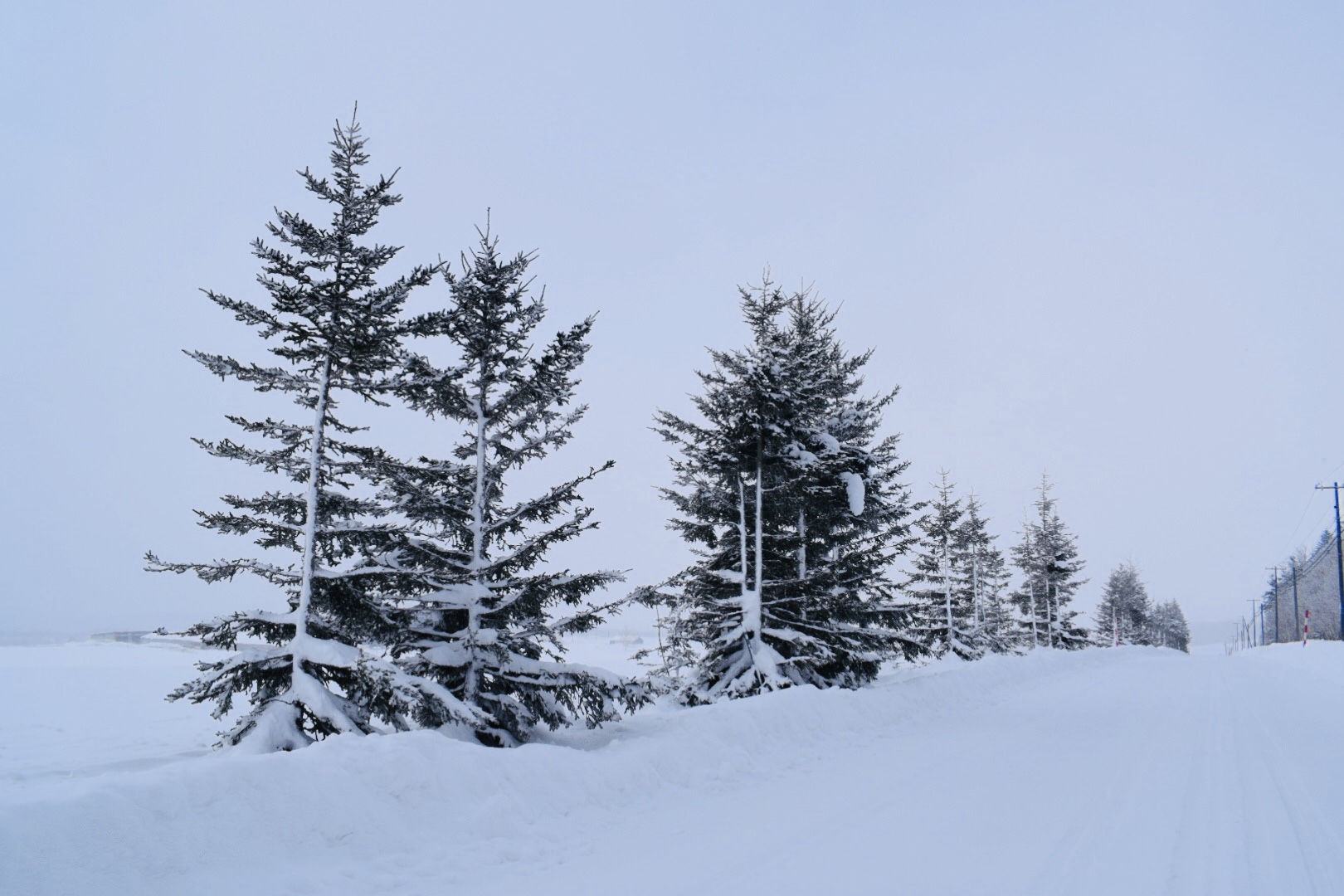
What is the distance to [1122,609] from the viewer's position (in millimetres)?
77250

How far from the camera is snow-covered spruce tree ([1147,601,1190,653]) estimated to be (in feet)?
324

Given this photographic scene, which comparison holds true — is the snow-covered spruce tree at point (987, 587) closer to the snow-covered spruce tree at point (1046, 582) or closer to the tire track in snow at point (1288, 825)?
the snow-covered spruce tree at point (1046, 582)

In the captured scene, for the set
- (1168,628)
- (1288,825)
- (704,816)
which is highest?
(1288,825)

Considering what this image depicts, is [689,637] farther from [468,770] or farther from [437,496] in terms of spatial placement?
[468,770]

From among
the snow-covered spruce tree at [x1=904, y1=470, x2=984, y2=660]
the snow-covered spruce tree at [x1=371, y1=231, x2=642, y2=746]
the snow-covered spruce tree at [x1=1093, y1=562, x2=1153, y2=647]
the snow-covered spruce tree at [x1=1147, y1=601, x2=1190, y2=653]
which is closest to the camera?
the snow-covered spruce tree at [x1=371, y1=231, x2=642, y2=746]

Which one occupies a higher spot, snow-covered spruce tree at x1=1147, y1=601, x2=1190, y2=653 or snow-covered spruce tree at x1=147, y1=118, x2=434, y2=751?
snow-covered spruce tree at x1=147, y1=118, x2=434, y2=751

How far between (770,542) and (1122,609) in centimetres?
7903

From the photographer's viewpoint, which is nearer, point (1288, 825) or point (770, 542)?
point (1288, 825)

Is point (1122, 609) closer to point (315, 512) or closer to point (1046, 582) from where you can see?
point (1046, 582)

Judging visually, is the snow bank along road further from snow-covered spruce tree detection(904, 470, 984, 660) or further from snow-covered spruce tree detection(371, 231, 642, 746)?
snow-covered spruce tree detection(904, 470, 984, 660)

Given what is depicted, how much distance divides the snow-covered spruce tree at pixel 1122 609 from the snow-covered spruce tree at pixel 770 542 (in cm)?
7094

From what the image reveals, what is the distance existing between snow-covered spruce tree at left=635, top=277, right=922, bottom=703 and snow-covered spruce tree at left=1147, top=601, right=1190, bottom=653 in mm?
98337

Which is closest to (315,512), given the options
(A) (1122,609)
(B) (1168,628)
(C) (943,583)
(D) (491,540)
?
(D) (491,540)

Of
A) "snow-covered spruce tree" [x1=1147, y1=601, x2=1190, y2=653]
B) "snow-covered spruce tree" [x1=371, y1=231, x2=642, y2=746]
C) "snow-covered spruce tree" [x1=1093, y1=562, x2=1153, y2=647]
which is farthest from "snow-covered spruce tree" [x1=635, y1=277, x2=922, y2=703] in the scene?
"snow-covered spruce tree" [x1=1147, y1=601, x2=1190, y2=653]
